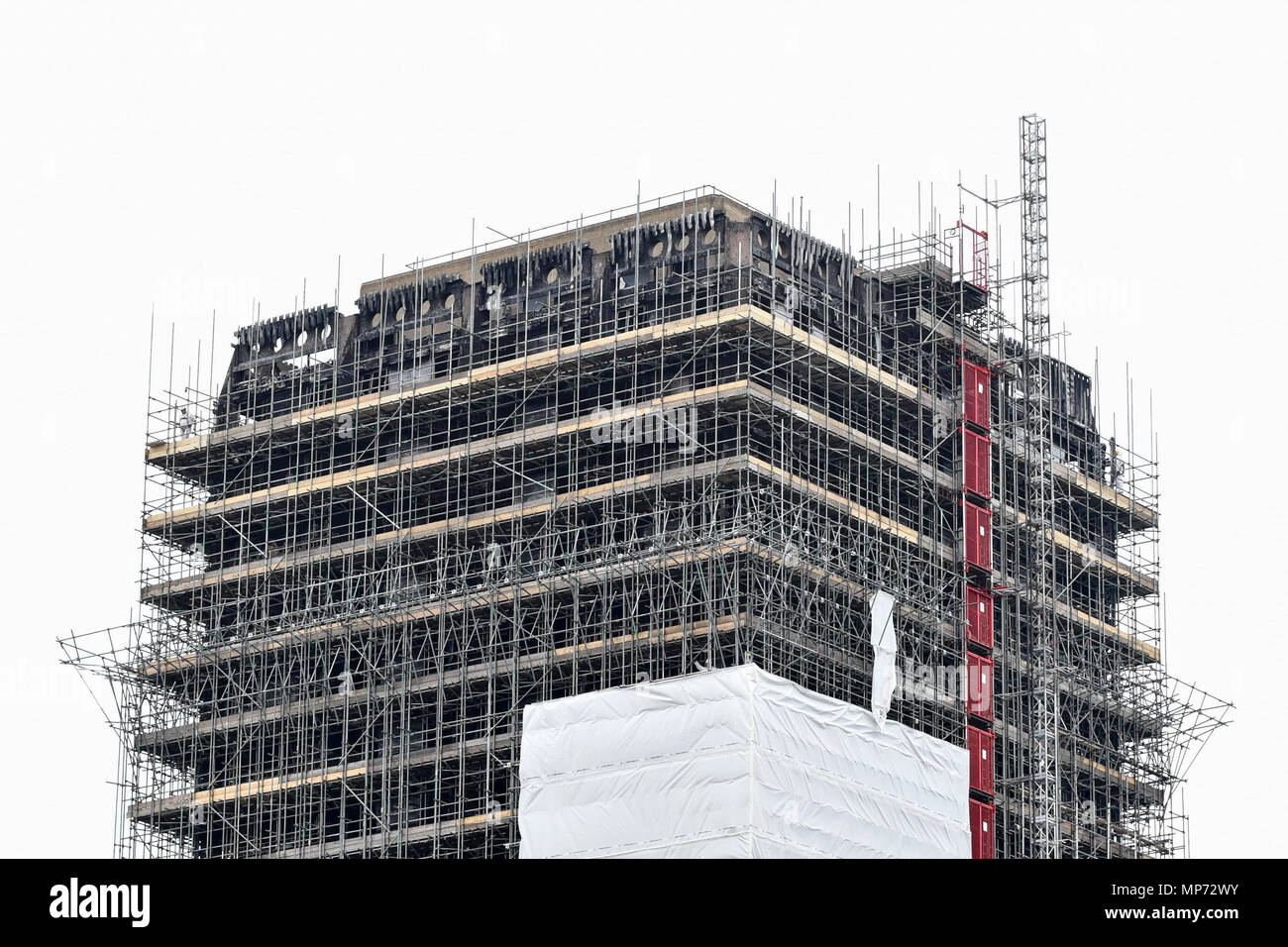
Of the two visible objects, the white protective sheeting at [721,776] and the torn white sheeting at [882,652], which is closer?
the white protective sheeting at [721,776]

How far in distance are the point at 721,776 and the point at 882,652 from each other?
8.83 m

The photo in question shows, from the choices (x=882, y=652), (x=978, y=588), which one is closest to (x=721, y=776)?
(x=882, y=652)

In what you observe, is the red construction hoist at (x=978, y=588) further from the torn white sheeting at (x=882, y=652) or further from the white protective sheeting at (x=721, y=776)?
the torn white sheeting at (x=882, y=652)

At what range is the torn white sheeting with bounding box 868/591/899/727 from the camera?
100m

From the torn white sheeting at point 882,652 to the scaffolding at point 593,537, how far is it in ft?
3.22

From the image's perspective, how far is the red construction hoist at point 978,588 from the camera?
350 ft

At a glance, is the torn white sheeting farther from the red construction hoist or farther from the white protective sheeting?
the red construction hoist

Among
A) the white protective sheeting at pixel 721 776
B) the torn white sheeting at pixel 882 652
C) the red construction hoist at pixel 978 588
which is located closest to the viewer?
the white protective sheeting at pixel 721 776

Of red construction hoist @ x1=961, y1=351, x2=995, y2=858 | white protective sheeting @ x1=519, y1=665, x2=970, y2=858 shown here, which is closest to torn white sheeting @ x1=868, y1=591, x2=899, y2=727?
white protective sheeting @ x1=519, y1=665, x2=970, y2=858

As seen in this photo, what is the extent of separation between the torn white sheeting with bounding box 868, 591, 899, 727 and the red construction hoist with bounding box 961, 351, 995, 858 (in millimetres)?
6084

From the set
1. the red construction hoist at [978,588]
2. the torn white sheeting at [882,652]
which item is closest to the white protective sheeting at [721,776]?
the torn white sheeting at [882,652]
